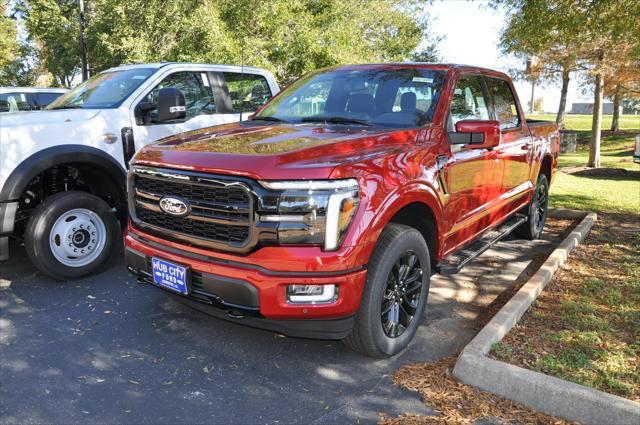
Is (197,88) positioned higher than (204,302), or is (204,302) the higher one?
(197,88)

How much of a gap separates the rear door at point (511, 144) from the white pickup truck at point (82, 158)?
10.3 ft

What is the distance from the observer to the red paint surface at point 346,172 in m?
2.96

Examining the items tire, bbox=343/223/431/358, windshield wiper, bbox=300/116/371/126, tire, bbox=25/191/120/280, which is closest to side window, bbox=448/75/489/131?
windshield wiper, bbox=300/116/371/126

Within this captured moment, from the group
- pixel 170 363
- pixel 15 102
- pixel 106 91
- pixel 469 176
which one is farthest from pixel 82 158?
pixel 15 102

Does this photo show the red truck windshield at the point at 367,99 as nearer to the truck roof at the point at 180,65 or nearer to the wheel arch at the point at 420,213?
the wheel arch at the point at 420,213

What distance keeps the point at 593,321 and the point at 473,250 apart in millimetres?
1110

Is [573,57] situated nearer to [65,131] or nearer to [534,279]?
[534,279]

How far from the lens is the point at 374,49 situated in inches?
969

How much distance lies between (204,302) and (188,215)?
0.55 meters

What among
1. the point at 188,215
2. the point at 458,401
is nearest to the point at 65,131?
the point at 188,215

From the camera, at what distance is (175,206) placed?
3.35 meters

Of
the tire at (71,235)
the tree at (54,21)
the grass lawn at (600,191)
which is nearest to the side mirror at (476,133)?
the tire at (71,235)

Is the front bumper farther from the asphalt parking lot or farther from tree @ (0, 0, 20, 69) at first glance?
tree @ (0, 0, 20, 69)

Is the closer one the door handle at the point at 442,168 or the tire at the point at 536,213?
the door handle at the point at 442,168
